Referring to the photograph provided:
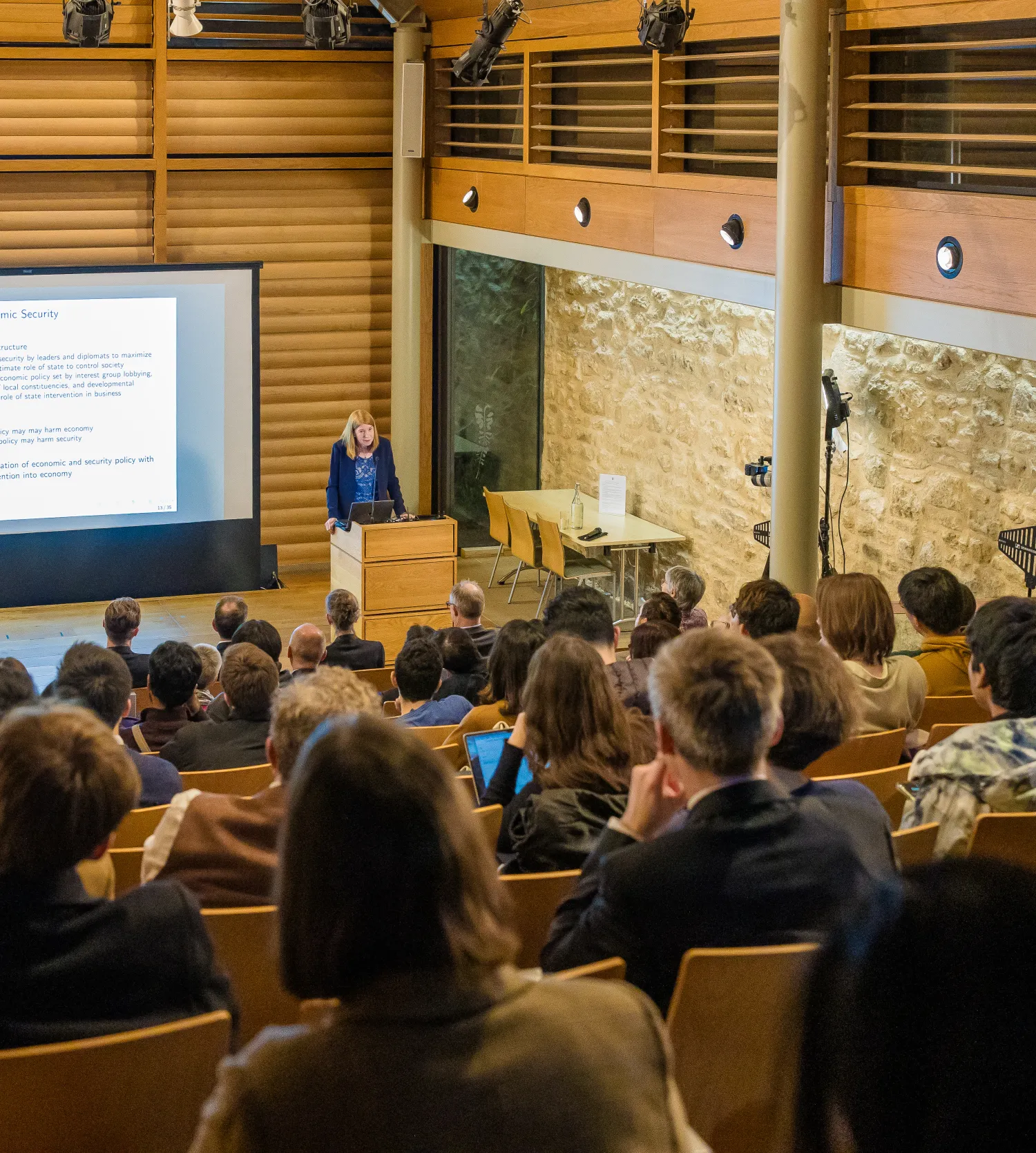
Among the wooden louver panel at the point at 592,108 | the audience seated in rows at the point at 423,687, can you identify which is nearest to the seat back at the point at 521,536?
the wooden louver panel at the point at 592,108

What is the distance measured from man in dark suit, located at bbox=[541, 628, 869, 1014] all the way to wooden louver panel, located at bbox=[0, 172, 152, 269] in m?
8.59

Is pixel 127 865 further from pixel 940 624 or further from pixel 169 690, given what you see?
pixel 940 624

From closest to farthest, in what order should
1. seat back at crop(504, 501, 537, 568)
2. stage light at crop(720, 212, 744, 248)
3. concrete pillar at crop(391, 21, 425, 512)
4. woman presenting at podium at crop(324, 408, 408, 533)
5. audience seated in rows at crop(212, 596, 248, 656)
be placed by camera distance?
1. audience seated in rows at crop(212, 596, 248, 656)
2. stage light at crop(720, 212, 744, 248)
3. woman presenting at podium at crop(324, 408, 408, 533)
4. seat back at crop(504, 501, 537, 568)
5. concrete pillar at crop(391, 21, 425, 512)

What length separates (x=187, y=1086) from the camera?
1.98 meters

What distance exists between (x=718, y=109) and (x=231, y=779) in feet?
16.7

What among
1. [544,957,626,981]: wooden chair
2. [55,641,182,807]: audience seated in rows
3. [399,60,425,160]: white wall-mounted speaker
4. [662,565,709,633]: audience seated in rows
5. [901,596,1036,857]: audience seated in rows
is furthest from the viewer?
[399,60,425,160]: white wall-mounted speaker

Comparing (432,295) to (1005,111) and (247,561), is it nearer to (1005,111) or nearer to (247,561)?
(247,561)

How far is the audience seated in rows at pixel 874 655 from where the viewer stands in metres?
4.18

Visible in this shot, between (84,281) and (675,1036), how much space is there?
851 centimetres

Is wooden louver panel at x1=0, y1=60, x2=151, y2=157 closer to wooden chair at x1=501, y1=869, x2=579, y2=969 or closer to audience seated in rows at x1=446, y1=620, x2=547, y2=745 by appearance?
audience seated in rows at x1=446, y1=620, x2=547, y2=745

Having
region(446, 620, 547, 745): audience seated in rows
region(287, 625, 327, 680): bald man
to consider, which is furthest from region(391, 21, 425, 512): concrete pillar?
region(446, 620, 547, 745): audience seated in rows

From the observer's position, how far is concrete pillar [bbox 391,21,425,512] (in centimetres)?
1067

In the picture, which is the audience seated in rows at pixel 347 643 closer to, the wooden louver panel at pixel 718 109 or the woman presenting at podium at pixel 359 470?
the woman presenting at podium at pixel 359 470

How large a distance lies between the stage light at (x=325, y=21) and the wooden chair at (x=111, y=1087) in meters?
7.87
